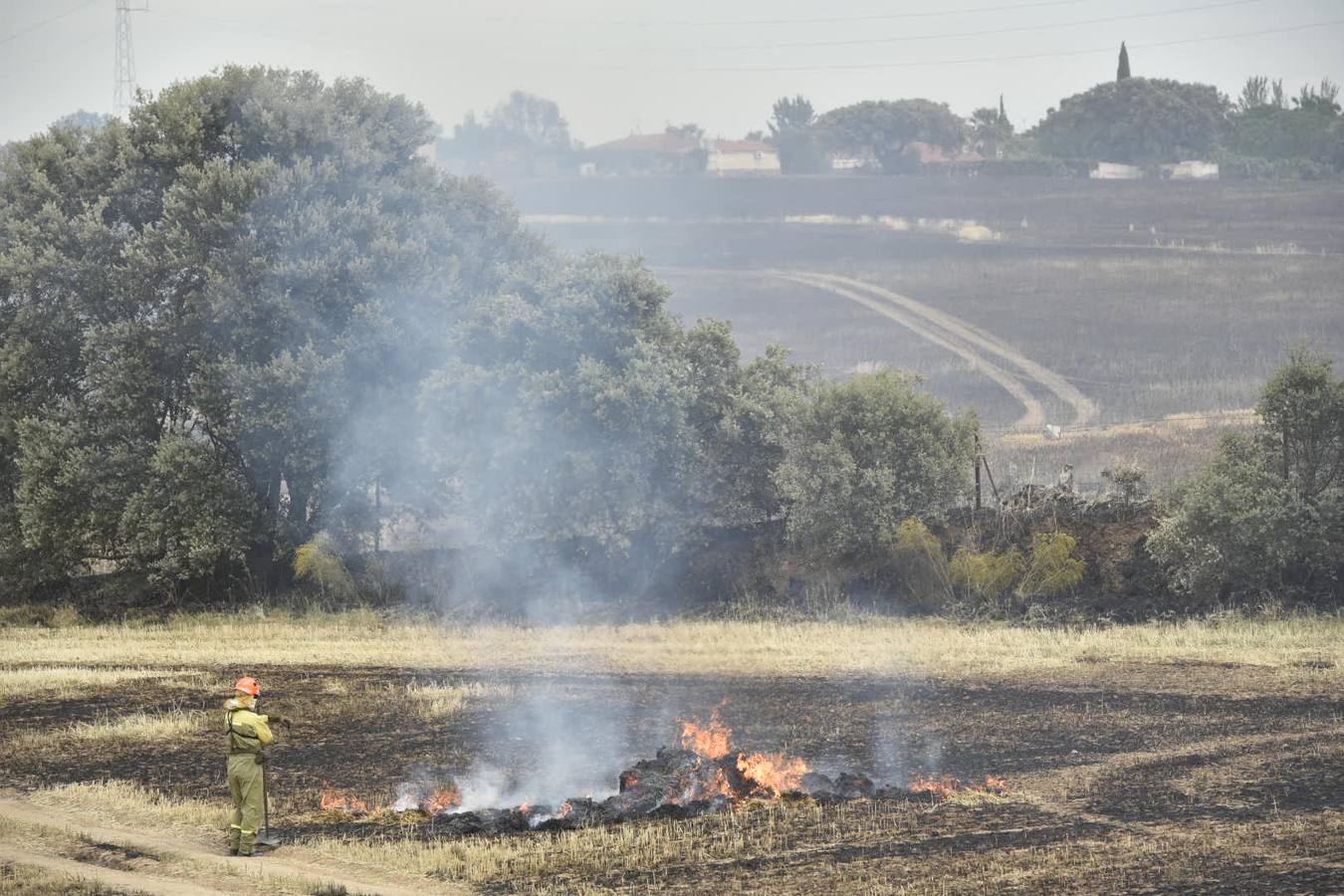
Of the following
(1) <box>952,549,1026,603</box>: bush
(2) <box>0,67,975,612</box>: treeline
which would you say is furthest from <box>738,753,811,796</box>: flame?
(2) <box>0,67,975,612</box>: treeline

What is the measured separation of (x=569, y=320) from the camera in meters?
36.6

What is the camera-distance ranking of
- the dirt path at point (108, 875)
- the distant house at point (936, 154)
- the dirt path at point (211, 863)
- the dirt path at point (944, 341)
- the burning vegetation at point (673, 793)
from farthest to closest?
1. the distant house at point (936, 154)
2. the dirt path at point (944, 341)
3. the burning vegetation at point (673, 793)
4. the dirt path at point (211, 863)
5. the dirt path at point (108, 875)

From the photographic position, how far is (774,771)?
20016mm

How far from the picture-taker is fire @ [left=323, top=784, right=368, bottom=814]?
19094 millimetres

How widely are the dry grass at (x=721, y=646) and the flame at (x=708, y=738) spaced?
407 centimetres

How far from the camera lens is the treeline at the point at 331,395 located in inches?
1417

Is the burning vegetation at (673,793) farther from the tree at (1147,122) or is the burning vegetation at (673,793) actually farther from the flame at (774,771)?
the tree at (1147,122)

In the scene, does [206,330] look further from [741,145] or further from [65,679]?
[741,145]

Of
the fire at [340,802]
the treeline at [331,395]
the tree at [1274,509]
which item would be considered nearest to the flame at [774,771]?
the fire at [340,802]

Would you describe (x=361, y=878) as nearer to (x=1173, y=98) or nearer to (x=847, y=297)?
(x=847, y=297)

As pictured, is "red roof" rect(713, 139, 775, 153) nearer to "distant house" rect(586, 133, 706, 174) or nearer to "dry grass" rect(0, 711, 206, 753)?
"distant house" rect(586, 133, 706, 174)

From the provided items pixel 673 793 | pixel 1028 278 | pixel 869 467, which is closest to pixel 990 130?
pixel 1028 278

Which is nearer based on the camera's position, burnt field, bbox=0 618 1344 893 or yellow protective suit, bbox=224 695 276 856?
burnt field, bbox=0 618 1344 893

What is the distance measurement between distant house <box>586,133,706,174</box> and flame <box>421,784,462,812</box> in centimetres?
12751
